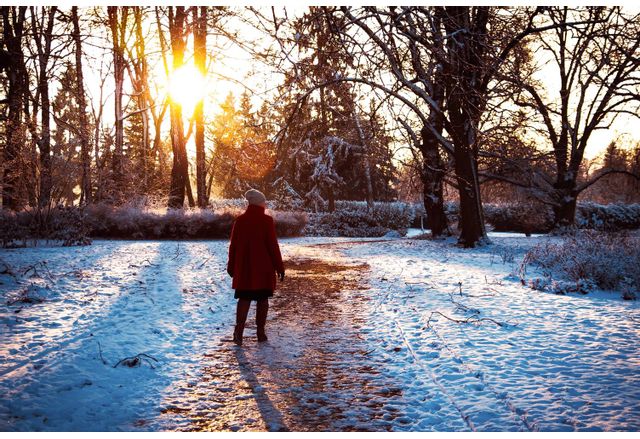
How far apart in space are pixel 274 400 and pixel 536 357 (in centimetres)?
298

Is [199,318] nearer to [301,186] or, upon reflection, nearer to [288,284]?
[288,284]

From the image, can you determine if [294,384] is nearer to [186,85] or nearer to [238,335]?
[238,335]

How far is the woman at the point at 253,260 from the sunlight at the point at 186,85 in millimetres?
18483

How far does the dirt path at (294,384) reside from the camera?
3.41 meters

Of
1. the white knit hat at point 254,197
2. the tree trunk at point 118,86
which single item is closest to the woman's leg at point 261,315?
the white knit hat at point 254,197

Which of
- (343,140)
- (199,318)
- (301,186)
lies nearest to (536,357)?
(199,318)

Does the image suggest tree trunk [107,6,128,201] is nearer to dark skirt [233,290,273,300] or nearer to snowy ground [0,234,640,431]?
snowy ground [0,234,640,431]

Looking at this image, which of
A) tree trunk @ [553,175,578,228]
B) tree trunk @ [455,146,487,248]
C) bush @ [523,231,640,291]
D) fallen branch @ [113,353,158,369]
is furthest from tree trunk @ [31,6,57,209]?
tree trunk @ [553,175,578,228]

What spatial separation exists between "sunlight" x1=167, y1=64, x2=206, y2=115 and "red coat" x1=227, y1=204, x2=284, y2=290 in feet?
60.8

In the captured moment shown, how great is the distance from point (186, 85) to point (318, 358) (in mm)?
22116

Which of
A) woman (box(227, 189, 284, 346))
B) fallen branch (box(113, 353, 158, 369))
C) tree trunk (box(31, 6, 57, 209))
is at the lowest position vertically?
fallen branch (box(113, 353, 158, 369))

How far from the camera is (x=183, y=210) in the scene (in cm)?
1906

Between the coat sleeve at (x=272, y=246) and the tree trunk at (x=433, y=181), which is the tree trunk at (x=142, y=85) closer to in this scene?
the tree trunk at (x=433, y=181)

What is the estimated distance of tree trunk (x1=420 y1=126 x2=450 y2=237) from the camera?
17.8 meters
